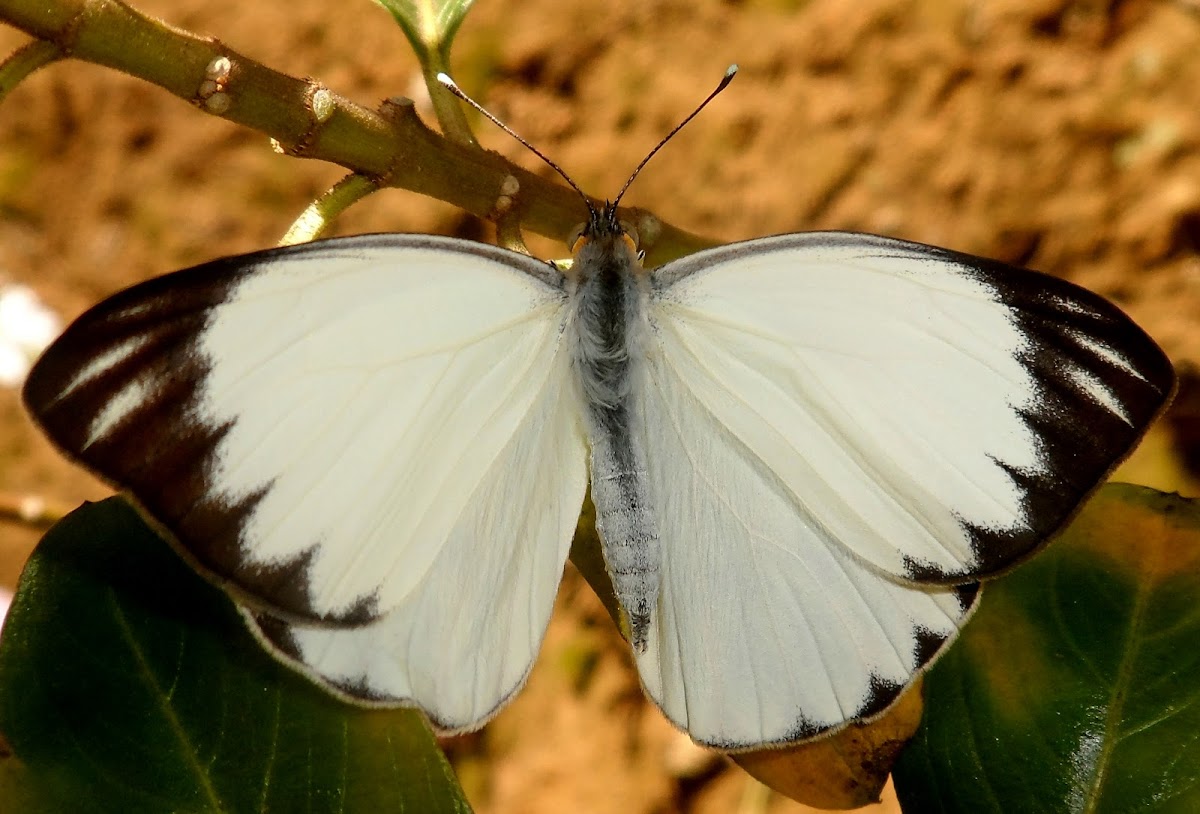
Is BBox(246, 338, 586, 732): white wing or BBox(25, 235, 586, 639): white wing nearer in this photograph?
BBox(25, 235, 586, 639): white wing

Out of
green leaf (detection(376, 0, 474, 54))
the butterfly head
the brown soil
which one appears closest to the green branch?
the butterfly head

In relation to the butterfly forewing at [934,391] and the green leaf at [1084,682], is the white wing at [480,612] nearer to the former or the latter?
the butterfly forewing at [934,391]

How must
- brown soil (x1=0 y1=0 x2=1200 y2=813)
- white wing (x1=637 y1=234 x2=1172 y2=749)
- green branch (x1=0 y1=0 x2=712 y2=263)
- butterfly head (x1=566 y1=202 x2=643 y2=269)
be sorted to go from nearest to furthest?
green branch (x1=0 y1=0 x2=712 y2=263) < white wing (x1=637 y1=234 x2=1172 y2=749) < butterfly head (x1=566 y1=202 x2=643 y2=269) < brown soil (x1=0 y1=0 x2=1200 y2=813)

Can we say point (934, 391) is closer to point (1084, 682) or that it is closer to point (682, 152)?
point (1084, 682)

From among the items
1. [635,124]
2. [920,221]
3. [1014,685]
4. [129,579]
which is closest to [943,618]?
[1014,685]

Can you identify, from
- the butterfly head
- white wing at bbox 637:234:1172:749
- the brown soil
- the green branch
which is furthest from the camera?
the brown soil

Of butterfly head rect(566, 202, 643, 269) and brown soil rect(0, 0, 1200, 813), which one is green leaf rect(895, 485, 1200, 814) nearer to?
butterfly head rect(566, 202, 643, 269)

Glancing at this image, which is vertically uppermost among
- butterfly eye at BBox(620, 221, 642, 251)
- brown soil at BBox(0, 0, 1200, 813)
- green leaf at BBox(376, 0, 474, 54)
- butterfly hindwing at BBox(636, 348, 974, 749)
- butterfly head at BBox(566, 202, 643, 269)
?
brown soil at BBox(0, 0, 1200, 813)

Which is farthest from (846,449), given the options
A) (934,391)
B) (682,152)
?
(682,152)
